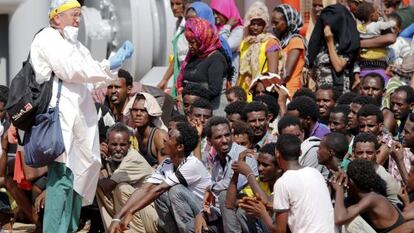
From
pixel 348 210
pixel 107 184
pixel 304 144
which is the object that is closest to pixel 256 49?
pixel 107 184

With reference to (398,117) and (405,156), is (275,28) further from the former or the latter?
(405,156)

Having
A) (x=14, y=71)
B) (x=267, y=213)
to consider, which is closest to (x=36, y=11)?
(x=14, y=71)

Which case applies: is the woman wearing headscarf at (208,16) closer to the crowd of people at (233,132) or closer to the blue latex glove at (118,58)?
the crowd of people at (233,132)

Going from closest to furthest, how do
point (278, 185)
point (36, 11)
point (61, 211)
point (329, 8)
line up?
point (278, 185) → point (61, 211) → point (329, 8) → point (36, 11)

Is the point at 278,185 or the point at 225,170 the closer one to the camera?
the point at 278,185

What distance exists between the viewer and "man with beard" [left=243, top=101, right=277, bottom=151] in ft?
34.4

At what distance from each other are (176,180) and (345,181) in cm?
141

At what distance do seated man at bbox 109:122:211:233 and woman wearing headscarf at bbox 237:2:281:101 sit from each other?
2.20m

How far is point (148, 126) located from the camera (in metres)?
11.2

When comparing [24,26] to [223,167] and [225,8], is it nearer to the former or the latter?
[225,8]

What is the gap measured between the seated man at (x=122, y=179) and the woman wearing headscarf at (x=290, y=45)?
192 centimetres

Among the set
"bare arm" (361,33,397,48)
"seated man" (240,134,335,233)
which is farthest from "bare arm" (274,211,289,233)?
"bare arm" (361,33,397,48)

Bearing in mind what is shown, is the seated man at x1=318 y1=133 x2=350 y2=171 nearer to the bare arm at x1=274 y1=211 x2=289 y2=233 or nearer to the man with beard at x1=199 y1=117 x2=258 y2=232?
the man with beard at x1=199 y1=117 x2=258 y2=232

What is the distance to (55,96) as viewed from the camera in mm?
9578
